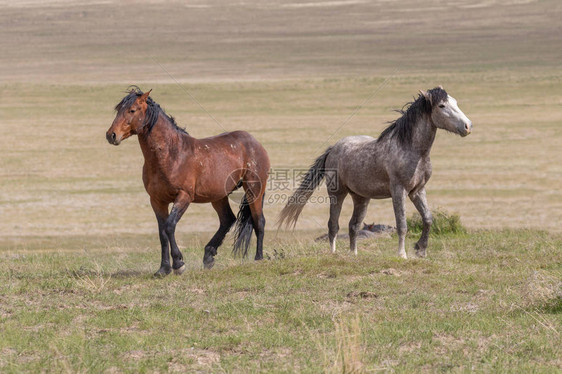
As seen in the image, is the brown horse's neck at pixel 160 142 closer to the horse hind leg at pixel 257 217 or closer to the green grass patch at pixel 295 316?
the green grass patch at pixel 295 316

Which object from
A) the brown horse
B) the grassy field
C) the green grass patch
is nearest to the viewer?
the green grass patch

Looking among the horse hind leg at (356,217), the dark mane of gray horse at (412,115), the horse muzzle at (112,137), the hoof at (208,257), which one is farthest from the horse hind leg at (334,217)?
the horse muzzle at (112,137)

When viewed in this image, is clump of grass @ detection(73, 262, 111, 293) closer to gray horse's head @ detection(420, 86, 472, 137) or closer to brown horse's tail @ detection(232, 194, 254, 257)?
brown horse's tail @ detection(232, 194, 254, 257)

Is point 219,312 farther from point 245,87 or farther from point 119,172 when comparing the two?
point 245,87

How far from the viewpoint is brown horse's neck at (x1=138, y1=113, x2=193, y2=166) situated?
10773 mm

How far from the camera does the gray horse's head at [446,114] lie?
10984 mm

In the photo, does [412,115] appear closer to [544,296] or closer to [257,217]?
[257,217]

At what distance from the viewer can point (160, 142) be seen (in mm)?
10820

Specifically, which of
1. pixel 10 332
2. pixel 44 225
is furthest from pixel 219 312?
pixel 44 225

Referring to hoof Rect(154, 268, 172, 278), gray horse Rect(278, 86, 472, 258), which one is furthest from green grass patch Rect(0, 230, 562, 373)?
gray horse Rect(278, 86, 472, 258)

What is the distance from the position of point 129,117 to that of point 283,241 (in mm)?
7023

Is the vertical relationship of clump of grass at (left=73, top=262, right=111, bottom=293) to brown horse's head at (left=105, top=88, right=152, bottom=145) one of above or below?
below

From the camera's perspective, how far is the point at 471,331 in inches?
300

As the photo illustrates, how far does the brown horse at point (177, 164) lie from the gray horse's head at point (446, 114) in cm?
254
